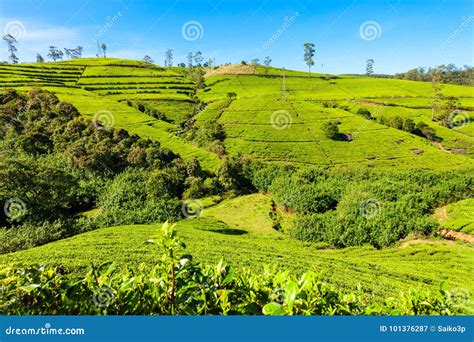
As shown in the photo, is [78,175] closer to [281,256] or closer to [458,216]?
[281,256]

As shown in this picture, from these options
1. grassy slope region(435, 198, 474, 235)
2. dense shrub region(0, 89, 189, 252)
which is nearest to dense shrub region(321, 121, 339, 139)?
grassy slope region(435, 198, 474, 235)

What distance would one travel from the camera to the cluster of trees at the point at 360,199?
2620 cm

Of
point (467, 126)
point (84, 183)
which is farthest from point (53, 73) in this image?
point (467, 126)

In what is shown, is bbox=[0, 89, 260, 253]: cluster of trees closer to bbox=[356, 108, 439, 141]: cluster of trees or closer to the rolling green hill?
the rolling green hill

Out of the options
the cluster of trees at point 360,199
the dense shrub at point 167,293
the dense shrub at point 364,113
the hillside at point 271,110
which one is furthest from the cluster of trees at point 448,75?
the dense shrub at point 167,293

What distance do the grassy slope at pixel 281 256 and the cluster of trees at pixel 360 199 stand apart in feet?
5.76

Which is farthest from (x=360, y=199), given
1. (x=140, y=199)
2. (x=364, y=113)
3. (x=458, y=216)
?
(x=364, y=113)

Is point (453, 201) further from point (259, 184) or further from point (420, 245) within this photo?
point (259, 184)

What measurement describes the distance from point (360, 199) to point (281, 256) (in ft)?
58.0

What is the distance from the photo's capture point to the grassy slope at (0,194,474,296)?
12.3 meters

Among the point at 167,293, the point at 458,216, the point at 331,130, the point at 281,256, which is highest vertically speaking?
the point at 331,130
